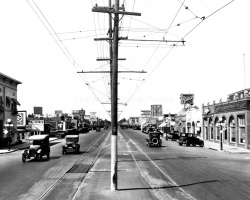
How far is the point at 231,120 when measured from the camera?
154 feet

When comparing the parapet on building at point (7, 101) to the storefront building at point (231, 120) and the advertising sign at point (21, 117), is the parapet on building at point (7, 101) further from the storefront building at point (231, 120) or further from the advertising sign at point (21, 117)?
the storefront building at point (231, 120)

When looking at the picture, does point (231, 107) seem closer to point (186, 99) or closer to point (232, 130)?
point (232, 130)

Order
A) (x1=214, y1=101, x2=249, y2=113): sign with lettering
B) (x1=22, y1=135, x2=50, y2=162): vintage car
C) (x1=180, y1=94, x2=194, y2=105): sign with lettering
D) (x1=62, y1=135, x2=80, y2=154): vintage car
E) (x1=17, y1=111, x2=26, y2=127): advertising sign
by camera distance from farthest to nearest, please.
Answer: (x1=180, y1=94, x2=194, y2=105): sign with lettering
(x1=17, y1=111, x2=26, y2=127): advertising sign
(x1=214, y1=101, x2=249, y2=113): sign with lettering
(x1=62, y1=135, x2=80, y2=154): vintage car
(x1=22, y1=135, x2=50, y2=162): vintage car

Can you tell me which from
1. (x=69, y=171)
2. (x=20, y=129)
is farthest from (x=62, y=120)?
(x=69, y=171)

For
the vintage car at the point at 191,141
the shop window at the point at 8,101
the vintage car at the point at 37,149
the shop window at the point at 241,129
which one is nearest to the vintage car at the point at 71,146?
the vintage car at the point at 37,149

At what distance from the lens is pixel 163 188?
14.0m

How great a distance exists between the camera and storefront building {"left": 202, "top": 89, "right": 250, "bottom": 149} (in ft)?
132

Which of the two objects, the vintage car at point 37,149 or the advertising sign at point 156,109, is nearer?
the vintage car at point 37,149

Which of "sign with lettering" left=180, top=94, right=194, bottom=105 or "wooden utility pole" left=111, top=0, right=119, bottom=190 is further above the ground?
"sign with lettering" left=180, top=94, right=194, bottom=105

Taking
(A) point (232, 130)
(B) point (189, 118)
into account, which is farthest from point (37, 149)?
(B) point (189, 118)

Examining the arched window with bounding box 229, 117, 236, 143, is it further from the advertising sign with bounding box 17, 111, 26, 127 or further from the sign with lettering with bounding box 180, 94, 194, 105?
the advertising sign with bounding box 17, 111, 26, 127

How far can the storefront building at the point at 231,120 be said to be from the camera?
132 ft

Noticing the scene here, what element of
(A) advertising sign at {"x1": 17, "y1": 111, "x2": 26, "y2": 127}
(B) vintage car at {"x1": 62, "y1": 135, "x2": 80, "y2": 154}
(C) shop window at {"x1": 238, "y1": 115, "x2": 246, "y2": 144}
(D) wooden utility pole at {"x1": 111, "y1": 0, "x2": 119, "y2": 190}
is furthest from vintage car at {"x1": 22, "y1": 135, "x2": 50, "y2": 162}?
(A) advertising sign at {"x1": 17, "y1": 111, "x2": 26, "y2": 127}

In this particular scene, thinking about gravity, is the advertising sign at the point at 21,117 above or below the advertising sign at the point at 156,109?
below
